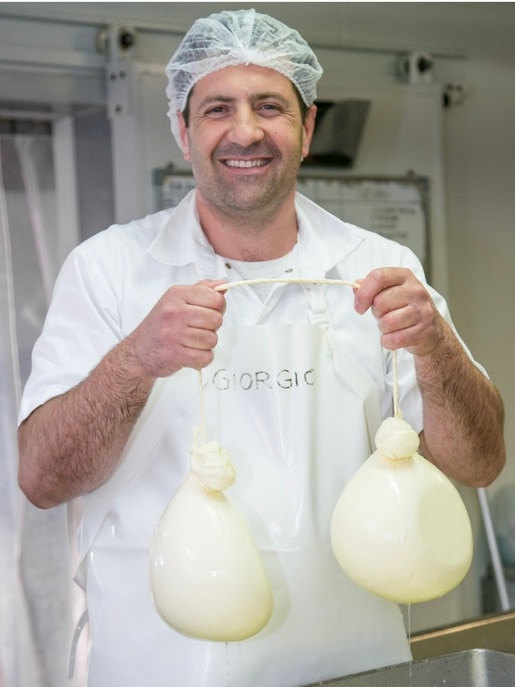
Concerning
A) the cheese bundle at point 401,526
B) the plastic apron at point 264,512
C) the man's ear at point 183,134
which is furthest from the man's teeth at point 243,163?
the cheese bundle at point 401,526

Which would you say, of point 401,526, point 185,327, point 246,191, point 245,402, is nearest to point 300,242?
point 246,191

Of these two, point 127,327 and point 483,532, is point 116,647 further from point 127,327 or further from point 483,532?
point 483,532

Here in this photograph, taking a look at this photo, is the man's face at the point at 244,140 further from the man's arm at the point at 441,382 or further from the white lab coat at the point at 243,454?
the man's arm at the point at 441,382

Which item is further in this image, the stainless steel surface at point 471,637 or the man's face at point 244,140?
the stainless steel surface at point 471,637

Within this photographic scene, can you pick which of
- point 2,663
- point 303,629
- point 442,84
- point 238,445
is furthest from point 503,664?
point 442,84

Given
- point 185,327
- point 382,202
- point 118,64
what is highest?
point 118,64

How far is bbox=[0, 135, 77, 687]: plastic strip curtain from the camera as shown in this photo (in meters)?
2.14

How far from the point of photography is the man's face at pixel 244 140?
4.93 ft

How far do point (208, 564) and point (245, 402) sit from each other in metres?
0.35

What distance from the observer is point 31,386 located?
4.90 ft

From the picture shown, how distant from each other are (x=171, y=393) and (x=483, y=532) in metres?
1.48

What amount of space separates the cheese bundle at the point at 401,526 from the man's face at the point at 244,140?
45 cm

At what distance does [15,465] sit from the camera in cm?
214

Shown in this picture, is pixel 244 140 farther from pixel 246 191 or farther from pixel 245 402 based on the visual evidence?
pixel 245 402
